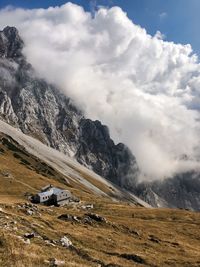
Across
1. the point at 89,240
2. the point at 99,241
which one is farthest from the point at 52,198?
the point at 89,240

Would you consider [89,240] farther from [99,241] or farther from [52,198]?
[52,198]

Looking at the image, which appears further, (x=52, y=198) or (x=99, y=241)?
(x=52, y=198)

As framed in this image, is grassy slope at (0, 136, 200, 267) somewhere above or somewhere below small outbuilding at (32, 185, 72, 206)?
below

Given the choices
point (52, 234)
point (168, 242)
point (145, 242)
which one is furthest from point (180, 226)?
point (52, 234)

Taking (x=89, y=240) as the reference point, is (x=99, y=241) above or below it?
above

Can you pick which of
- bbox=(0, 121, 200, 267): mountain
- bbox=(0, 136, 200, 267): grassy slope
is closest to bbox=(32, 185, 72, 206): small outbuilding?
bbox=(0, 136, 200, 267): grassy slope

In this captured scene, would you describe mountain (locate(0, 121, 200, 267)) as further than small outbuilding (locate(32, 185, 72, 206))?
No

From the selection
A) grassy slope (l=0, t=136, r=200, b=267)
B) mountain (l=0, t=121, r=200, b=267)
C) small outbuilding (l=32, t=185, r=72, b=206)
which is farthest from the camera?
small outbuilding (l=32, t=185, r=72, b=206)

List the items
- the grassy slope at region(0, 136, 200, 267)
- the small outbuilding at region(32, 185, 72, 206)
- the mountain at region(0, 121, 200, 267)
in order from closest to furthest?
the mountain at region(0, 121, 200, 267)
the grassy slope at region(0, 136, 200, 267)
the small outbuilding at region(32, 185, 72, 206)

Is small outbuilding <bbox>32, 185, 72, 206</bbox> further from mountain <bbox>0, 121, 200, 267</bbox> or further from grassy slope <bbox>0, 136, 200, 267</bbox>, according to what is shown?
mountain <bbox>0, 121, 200, 267</bbox>

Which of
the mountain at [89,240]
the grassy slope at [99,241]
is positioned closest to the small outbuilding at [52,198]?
the grassy slope at [99,241]

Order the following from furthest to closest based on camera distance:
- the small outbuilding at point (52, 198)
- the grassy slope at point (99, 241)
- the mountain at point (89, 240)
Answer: the small outbuilding at point (52, 198)
the grassy slope at point (99, 241)
the mountain at point (89, 240)

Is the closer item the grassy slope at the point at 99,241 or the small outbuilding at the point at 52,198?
the grassy slope at the point at 99,241

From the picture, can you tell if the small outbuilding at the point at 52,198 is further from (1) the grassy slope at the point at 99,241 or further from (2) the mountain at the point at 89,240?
(2) the mountain at the point at 89,240
